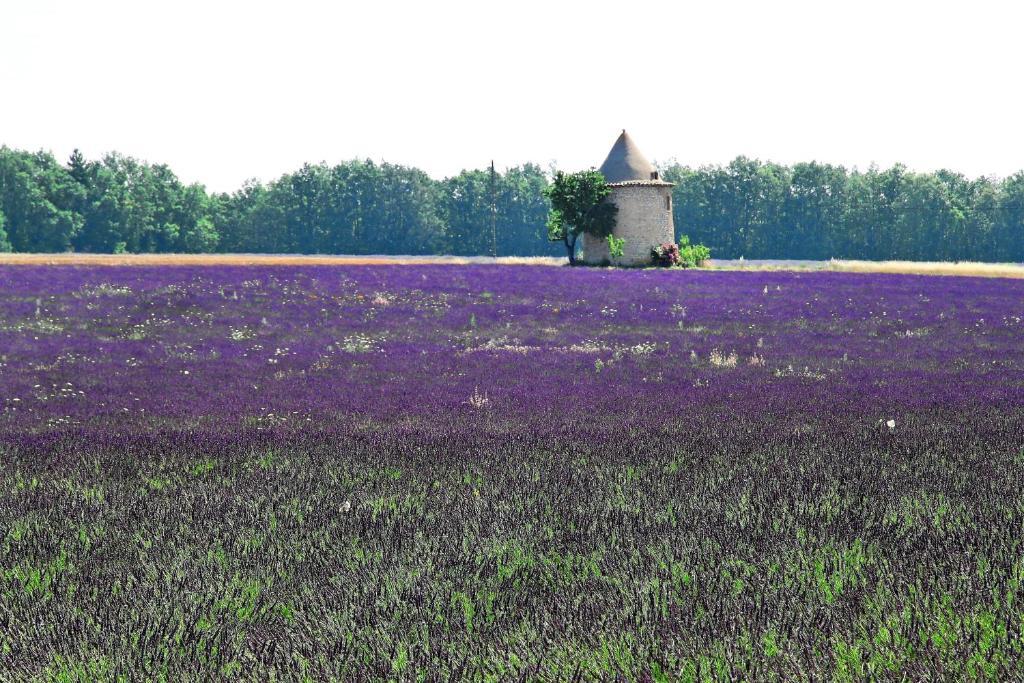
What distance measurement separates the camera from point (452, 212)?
87625 mm

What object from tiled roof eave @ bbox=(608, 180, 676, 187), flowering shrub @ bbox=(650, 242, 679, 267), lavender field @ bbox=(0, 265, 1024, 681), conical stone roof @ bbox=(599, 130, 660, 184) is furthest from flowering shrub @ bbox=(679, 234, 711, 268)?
lavender field @ bbox=(0, 265, 1024, 681)

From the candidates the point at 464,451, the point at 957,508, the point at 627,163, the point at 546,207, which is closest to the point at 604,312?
the point at 464,451

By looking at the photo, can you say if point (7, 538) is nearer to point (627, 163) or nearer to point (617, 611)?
point (617, 611)

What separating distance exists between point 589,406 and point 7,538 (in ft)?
15.9

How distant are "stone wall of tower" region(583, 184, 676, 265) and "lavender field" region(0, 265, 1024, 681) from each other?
33.4 m

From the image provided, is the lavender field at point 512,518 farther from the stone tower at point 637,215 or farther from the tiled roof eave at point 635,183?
the tiled roof eave at point 635,183

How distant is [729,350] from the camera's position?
12.1 m

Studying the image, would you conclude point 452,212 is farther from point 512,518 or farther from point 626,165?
point 512,518

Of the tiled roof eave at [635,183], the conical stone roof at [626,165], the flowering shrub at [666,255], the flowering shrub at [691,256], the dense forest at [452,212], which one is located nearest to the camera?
the flowering shrub at [666,255]

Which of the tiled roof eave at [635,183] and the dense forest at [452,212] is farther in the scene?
the dense forest at [452,212]

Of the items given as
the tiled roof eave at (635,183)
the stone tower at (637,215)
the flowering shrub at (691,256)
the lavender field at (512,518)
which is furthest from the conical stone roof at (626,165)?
the lavender field at (512,518)

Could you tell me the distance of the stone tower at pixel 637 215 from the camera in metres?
44.2

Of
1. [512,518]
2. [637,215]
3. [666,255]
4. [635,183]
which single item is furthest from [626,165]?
[512,518]

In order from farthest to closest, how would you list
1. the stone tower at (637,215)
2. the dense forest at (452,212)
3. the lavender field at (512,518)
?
the dense forest at (452,212), the stone tower at (637,215), the lavender field at (512,518)
